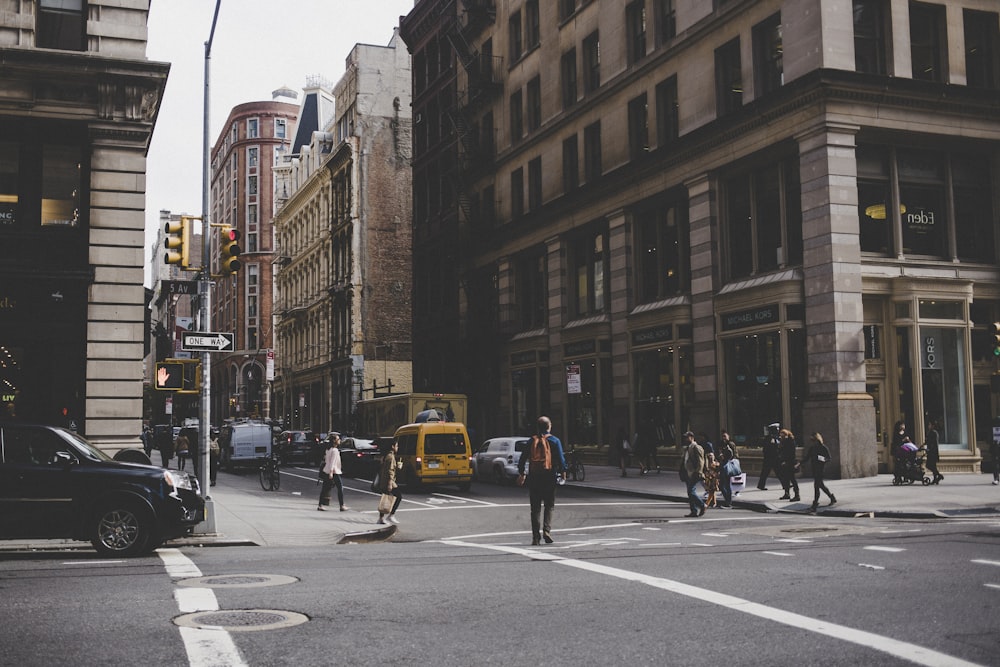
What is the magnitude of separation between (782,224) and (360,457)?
1721cm

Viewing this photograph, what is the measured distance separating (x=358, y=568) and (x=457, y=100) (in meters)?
42.7

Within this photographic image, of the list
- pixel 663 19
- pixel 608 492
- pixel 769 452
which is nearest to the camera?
pixel 769 452

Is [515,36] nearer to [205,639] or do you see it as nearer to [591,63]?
[591,63]

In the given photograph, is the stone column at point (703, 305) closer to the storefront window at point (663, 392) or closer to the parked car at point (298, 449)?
the storefront window at point (663, 392)

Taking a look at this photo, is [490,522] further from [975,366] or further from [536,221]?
[536,221]

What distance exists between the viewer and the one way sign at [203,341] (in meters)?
16.1

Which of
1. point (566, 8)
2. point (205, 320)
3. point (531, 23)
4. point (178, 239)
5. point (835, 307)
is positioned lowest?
point (205, 320)

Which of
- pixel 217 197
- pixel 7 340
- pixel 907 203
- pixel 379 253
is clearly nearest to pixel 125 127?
pixel 7 340

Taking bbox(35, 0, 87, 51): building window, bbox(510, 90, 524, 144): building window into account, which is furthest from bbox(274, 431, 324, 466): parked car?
bbox(35, 0, 87, 51): building window

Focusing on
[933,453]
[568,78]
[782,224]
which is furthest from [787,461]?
[568,78]

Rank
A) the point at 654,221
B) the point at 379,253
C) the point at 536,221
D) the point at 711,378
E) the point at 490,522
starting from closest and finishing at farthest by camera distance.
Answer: the point at 490,522 → the point at 711,378 → the point at 654,221 → the point at 536,221 → the point at 379,253

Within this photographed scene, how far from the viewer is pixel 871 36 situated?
92.4 ft

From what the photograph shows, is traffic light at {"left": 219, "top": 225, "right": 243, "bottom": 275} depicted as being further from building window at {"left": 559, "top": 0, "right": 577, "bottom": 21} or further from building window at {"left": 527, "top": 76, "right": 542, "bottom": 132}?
building window at {"left": 527, "top": 76, "right": 542, "bottom": 132}

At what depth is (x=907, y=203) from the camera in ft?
93.5
